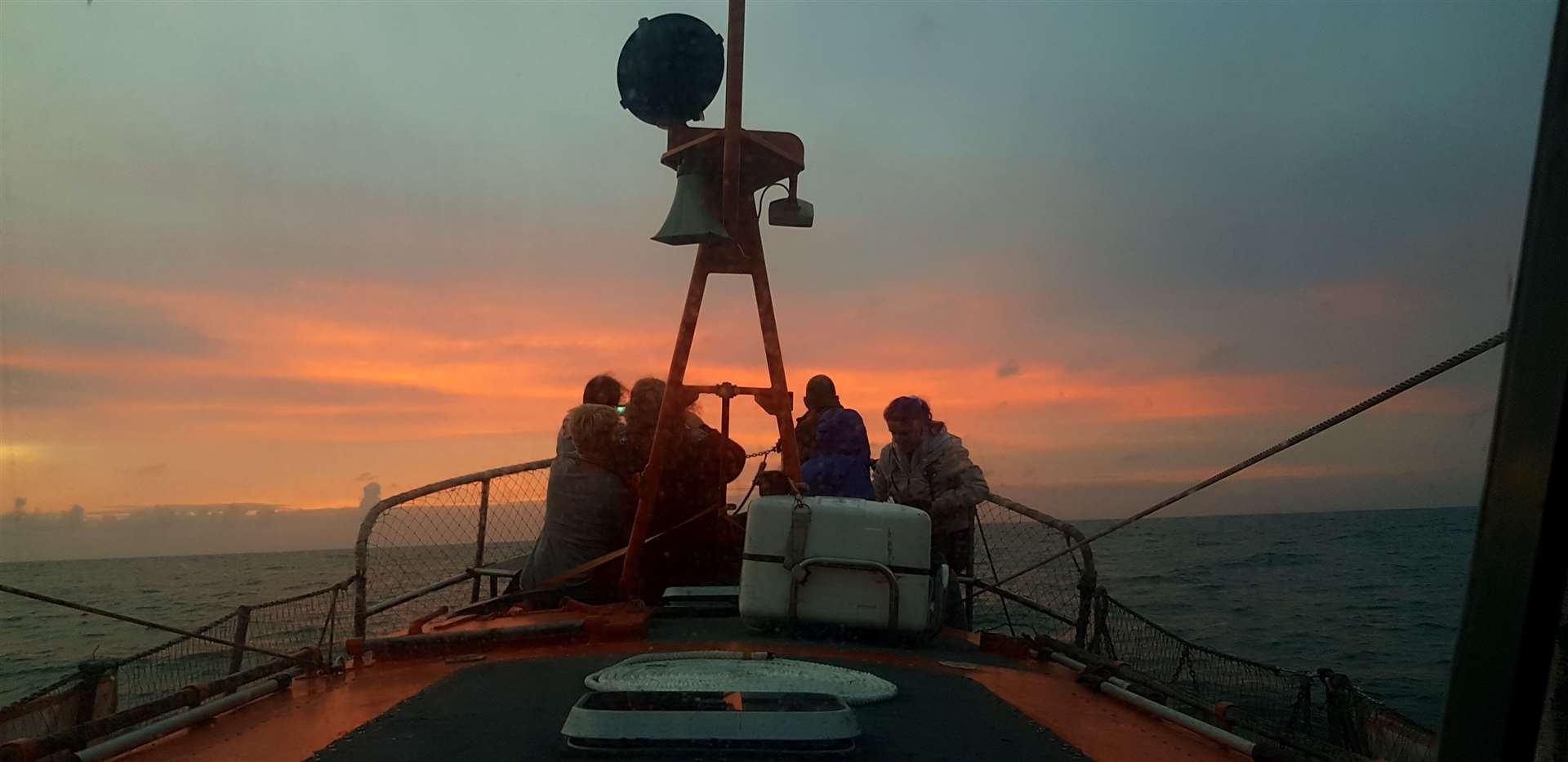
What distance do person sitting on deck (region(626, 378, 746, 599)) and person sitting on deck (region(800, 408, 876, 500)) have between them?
532mm

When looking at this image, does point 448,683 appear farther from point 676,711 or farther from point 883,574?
point 883,574

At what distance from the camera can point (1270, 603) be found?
34.1m

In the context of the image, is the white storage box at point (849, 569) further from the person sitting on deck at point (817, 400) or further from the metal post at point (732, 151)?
the person sitting on deck at point (817, 400)

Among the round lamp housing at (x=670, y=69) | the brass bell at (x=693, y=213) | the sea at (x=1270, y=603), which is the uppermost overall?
the round lamp housing at (x=670, y=69)

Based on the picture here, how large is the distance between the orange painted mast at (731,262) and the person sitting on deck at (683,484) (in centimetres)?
17

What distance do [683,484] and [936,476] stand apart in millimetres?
1687

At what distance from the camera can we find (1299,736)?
3055 mm

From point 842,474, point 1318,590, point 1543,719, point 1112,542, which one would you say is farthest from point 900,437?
point 1112,542

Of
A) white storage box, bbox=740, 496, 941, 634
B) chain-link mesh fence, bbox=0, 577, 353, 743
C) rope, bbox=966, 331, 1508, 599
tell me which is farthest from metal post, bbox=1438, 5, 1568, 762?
chain-link mesh fence, bbox=0, 577, 353, 743

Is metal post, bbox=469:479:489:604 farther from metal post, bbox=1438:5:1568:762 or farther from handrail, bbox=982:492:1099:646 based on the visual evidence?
metal post, bbox=1438:5:1568:762

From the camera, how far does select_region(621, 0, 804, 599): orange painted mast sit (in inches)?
210

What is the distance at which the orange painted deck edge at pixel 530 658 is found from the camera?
116 inches

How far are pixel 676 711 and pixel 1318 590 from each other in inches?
1649

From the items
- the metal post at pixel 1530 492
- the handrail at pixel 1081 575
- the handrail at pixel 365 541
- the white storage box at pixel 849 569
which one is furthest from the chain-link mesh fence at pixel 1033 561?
the metal post at pixel 1530 492
